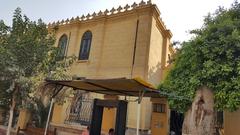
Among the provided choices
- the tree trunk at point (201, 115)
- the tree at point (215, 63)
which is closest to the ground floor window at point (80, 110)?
the tree at point (215, 63)

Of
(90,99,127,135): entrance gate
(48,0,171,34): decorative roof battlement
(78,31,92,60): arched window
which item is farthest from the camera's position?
(78,31,92,60): arched window

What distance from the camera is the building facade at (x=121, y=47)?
49.8ft

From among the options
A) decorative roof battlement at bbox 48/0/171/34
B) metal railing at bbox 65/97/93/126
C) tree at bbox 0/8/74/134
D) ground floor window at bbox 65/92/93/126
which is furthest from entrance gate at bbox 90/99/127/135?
decorative roof battlement at bbox 48/0/171/34

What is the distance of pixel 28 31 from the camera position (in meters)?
10.9

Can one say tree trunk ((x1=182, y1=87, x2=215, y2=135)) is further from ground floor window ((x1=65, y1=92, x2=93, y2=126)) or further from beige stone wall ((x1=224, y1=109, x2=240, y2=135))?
ground floor window ((x1=65, y1=92, x2=93, y2=126))

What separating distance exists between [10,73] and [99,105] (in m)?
3.98

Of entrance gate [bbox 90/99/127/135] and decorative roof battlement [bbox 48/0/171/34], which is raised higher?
decorative roof battlement [bbox 48/0/171/34]

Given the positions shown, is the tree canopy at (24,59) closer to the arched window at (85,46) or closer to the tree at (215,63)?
the tree at (215,63)

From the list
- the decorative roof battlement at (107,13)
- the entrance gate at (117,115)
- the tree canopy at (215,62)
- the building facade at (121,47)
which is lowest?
the entrance gate at (117,115)

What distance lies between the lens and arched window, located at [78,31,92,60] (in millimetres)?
18359

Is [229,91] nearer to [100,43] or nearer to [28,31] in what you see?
[28,31]

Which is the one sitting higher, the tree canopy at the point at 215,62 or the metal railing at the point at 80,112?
the tree canopy at the point at 215,62

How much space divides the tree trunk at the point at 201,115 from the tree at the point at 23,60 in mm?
5667

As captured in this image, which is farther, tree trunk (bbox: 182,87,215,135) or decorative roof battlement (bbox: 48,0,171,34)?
decorative roof battlement (bbox: 48,0,171,34)
